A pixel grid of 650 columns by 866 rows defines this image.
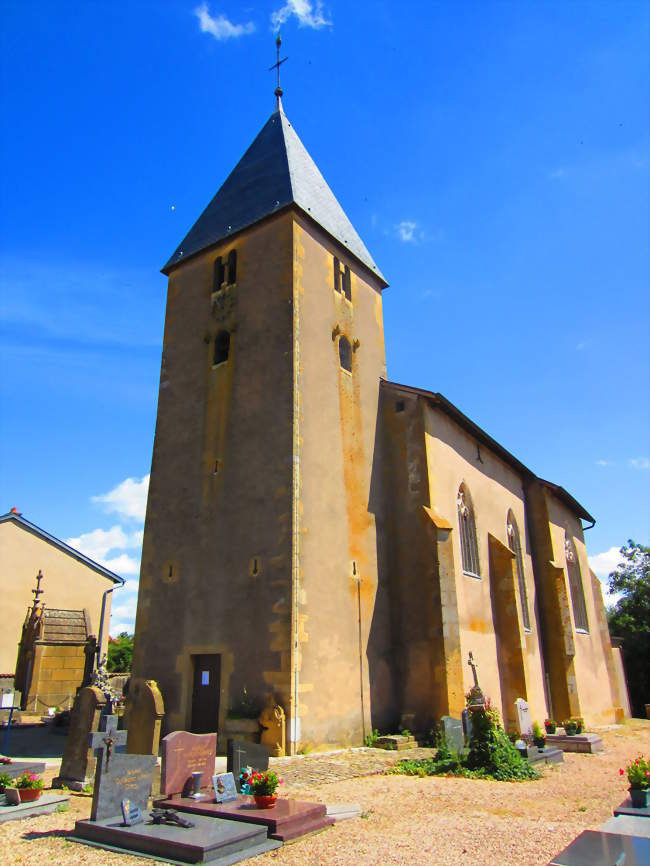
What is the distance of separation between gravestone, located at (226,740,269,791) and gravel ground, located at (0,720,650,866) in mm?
720

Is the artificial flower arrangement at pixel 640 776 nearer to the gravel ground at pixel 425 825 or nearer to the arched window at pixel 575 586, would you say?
the gravel ground at pixel 425 825

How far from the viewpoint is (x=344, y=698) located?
1372 cm

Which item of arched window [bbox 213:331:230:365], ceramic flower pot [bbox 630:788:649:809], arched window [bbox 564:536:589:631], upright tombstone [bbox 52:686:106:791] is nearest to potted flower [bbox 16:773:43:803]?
upright tombstone [bbox 52:686:106:791]

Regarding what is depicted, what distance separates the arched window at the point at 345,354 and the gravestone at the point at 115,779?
38.7 ft

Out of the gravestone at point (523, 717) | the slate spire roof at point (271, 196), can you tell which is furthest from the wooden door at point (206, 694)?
the slate spire roof at point (271, 196)

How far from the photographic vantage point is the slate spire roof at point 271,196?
Answer: 18.3 meters

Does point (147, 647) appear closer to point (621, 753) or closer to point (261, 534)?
point (261, 534)

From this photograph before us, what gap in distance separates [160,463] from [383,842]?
41.7ft

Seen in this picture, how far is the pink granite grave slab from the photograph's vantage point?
669 centimetres

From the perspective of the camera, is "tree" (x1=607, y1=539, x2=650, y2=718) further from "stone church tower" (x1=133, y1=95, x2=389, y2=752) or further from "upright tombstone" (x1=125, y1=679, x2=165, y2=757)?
"upright tombstone" (x1=125, y1=679, x2=165, y2=757)

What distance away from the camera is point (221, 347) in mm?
17781

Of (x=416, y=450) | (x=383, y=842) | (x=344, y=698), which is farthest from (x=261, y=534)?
(x=383, y=842)

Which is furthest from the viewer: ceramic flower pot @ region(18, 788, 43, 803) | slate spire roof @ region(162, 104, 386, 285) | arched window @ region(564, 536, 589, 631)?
arched window @ region(564, 536, 589, 631)

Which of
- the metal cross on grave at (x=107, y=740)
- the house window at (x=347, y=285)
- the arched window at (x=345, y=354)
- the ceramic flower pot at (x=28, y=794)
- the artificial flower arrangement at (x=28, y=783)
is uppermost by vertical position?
the house window at (x=347, y=285)
